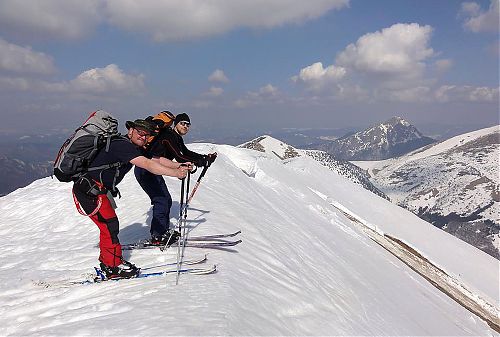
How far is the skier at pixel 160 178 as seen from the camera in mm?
10078

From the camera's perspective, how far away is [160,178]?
10586 millimetres

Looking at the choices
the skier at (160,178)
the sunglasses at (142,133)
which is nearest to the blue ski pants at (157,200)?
the skier at (160,178)

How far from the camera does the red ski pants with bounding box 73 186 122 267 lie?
308 inches

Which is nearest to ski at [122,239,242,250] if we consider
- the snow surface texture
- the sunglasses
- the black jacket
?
the snow surface texture

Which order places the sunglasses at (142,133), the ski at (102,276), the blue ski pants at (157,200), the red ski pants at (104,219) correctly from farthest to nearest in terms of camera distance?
the blue ski pants at (157,200) → the sunglasses at (142,133) → the ski at (102,276) → the red ski pants at (104,219)

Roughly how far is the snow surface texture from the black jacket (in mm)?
2581

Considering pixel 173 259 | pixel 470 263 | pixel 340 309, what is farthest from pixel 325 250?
pixel 470 263

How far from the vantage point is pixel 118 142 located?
7535 mm

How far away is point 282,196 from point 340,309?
18.3 meters

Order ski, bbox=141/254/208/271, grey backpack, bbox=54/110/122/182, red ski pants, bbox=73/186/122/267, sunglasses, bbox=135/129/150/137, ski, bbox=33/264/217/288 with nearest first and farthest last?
1. grey backpack, bbox=54/110/122/182
2. red ski pants, bbox=73/186/122/267
3. ski, bbox=33/264/217/288
4. sunglasses, bbox=135/129/150/137
5. ski, bbox=141/254/208/271

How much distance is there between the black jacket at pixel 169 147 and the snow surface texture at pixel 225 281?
258 cm

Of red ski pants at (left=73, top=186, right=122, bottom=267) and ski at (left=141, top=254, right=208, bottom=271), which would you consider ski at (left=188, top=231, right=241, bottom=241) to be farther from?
red ski pants at (left=73, top=186, right=122, bottom=267)

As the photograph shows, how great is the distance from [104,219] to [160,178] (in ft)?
9.13

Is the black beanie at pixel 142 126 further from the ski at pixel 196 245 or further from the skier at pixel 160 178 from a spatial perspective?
the ski at pixel 196 245
